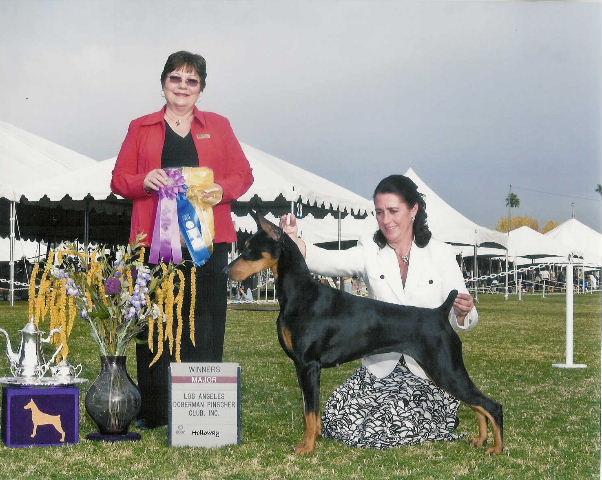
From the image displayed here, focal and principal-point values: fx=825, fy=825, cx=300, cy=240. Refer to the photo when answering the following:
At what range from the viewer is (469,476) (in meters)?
2.51

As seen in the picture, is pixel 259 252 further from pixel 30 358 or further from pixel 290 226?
pixel 30 358

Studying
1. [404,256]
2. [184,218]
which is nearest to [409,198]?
[404,256]

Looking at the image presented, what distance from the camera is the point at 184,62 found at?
10.0 feet

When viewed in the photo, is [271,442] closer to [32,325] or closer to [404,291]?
[404,291]

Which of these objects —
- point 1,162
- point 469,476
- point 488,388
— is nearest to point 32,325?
point 1,162

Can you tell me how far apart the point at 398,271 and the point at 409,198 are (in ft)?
0.91

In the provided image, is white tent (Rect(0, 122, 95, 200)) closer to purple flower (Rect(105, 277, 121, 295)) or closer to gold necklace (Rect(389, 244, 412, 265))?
purple flower (Rect(105, 277, 121, 295))

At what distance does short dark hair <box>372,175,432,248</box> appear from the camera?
290 cm

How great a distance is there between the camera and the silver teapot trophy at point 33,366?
303cm

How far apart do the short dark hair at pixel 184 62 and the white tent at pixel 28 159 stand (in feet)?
2.27

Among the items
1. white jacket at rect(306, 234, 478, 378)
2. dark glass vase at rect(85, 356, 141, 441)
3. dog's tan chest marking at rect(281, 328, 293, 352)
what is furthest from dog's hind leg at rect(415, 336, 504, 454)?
dark glass vase at rect(85, 356, 141, 441)

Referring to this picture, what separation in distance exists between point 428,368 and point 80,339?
15.5 ft

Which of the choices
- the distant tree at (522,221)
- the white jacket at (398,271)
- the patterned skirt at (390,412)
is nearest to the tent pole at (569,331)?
the distant tree at (522,221)

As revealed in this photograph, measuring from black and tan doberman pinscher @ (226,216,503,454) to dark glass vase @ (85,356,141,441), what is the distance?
0.69 m
